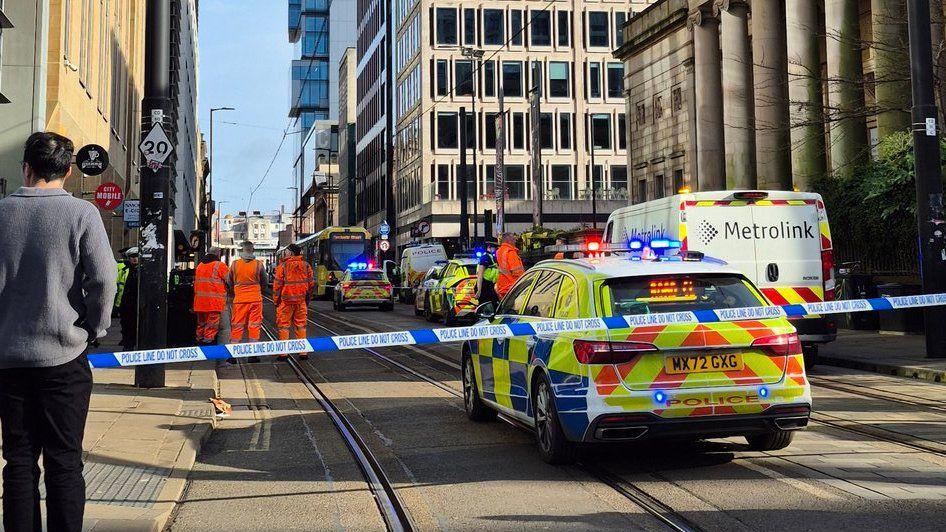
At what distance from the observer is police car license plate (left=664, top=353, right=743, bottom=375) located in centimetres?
678

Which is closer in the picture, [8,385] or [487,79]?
[8,385]

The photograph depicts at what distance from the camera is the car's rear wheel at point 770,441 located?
24.4 feet

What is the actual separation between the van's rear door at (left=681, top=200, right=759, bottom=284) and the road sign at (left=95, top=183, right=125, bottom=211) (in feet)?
49.6

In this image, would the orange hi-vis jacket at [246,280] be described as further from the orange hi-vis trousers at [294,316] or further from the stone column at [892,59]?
the stone column at [892,59]

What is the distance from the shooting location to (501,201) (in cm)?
4072

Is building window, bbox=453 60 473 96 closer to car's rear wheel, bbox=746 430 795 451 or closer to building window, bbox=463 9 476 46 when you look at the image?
building window, bbox=463 9 476 46

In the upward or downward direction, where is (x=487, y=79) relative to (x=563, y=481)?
upward

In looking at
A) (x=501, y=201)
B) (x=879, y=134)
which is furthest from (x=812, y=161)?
(x=501, y=201)

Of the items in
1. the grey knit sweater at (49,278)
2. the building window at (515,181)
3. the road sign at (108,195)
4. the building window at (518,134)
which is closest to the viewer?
the grey knit sweater at (49,278)

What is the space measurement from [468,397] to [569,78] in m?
61.8

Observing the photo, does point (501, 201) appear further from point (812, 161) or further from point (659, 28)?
point (812, 161)

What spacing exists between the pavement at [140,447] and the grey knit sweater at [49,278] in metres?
1.54

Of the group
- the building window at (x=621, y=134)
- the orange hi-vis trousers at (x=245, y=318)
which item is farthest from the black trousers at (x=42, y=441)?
the building window at (x=621, y=134)

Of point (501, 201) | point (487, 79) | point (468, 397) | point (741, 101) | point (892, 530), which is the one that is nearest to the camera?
point (892, 530)
